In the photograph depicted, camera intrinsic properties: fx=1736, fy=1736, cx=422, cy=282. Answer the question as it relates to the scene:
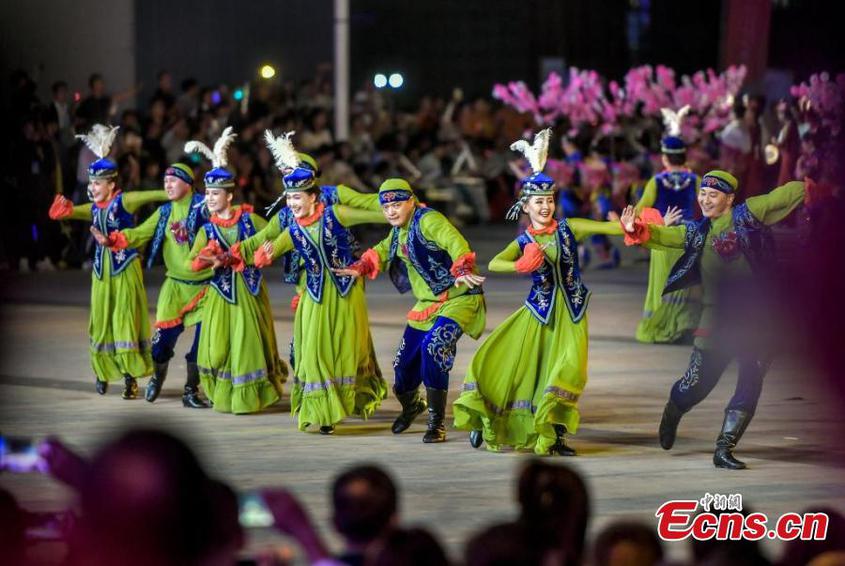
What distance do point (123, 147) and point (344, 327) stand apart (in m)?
9.66

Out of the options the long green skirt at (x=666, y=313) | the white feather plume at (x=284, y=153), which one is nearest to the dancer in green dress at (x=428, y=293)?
the white feather plume at (x=284, y=153)

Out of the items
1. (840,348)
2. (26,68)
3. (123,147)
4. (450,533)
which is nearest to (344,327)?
(450,533)

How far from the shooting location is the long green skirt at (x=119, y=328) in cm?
1192

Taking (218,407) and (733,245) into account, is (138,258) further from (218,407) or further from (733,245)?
(733,245)

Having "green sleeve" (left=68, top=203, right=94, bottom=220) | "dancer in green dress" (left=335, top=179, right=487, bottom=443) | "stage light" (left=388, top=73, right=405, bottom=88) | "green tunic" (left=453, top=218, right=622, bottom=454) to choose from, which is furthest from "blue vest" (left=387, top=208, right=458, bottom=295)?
"stage light" (left=388, top=73, right=405, bottom=88)

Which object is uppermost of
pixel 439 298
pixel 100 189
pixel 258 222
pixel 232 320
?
pixel 100 189

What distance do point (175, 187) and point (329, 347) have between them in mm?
1993

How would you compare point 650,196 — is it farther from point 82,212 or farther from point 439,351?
point 439,351

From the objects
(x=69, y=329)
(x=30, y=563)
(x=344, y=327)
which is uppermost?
(x=30, y=563)

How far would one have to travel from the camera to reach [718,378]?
9.38 meters

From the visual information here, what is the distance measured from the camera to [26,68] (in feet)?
69.3

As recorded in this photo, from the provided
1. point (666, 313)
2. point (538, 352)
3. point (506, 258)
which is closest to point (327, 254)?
point (506, 258)

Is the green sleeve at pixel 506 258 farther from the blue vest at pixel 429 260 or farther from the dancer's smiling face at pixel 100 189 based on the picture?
the dancer's smiling face at pixel 100 189

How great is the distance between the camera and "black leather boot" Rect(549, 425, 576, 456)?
9594 mm
